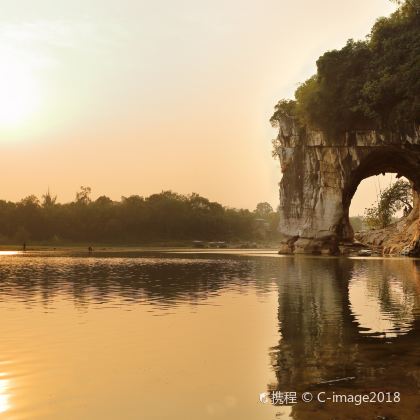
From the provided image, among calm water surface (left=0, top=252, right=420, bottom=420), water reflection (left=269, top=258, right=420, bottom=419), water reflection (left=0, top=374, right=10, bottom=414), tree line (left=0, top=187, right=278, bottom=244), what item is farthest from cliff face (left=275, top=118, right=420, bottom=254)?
tree line (left=0, top=187, right=278, bottom=244)

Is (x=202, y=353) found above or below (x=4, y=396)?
below

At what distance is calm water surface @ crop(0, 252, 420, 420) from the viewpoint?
Result: 7277 mm

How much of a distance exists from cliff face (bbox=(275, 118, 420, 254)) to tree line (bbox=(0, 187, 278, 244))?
6680 centimetres

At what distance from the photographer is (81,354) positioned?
10.5m

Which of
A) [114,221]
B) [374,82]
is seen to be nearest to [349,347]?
[374,82]

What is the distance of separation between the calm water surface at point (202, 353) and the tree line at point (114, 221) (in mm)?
104992

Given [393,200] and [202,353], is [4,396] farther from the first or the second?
[393,200]

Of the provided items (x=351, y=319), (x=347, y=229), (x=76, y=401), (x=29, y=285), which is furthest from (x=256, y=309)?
(x=347, y=229)

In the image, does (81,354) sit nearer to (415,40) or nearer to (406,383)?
(406,383)

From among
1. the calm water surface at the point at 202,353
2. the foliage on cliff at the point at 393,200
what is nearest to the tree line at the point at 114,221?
the foliage on cliff at the point at 393,200

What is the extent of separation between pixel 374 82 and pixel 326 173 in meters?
15.4

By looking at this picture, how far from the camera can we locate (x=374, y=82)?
159ft

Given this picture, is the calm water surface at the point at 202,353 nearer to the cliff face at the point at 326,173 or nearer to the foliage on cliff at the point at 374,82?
the foliage on cliff at the point at 374,82

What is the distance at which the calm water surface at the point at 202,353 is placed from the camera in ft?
23.9
